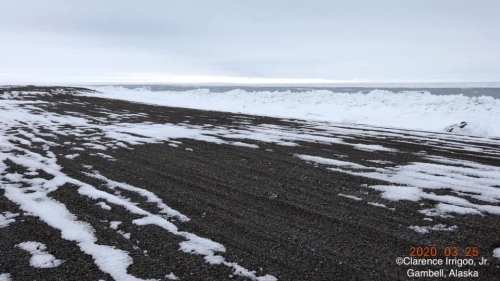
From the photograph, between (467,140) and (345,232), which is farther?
(467,140)

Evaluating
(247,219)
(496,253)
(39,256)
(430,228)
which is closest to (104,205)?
(39,256)

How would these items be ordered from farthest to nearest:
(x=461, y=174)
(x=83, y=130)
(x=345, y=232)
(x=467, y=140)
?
1. (x=83, y=130)
2. (x=467, y=140)
3. (x=461, y=174)
4. (x=345, y=232)

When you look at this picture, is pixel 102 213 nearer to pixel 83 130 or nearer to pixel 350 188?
pixel 350 188

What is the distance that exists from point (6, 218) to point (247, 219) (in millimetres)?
2927

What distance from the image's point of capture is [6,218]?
3947mm

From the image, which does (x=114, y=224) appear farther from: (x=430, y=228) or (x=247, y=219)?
(x=430, y=228)

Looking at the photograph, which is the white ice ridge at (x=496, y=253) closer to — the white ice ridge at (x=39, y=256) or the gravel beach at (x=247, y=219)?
the gravel beach at (x=247, y=219)

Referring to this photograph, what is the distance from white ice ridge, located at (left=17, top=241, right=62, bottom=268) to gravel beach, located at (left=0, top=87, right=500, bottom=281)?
0.05 m

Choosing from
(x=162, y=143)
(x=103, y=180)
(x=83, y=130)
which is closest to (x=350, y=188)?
(x=103, y=180)

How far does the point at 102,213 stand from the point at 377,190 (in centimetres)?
397

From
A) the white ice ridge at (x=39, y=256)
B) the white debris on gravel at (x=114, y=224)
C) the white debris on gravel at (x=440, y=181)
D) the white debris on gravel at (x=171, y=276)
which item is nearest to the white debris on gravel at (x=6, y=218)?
the white ice ridge at (x=39, y=256)

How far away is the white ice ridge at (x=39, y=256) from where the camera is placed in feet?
9.73

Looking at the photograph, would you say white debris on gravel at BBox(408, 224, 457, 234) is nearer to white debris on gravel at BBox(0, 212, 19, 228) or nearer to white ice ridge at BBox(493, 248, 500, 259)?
white ice ridge at BBox(493, 248, 500, 259)

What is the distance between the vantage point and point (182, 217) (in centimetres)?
402
